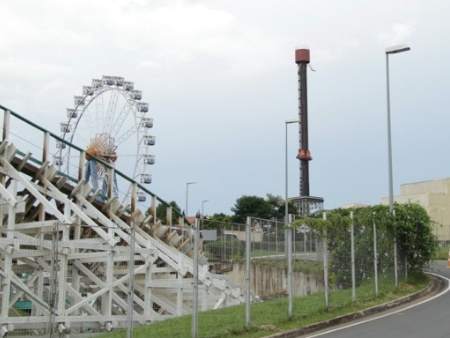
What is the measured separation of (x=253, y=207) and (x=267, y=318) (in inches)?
3234

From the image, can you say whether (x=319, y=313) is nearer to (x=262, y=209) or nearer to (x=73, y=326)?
(x=73, y=326)

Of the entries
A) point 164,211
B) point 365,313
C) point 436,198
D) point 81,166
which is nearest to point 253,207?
point 436,198

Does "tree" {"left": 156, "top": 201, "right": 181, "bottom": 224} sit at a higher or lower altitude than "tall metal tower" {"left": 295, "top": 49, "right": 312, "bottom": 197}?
lower

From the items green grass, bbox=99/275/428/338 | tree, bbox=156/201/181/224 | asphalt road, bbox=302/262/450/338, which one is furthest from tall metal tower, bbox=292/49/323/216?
asphalt road, bbox=302/262/450/338

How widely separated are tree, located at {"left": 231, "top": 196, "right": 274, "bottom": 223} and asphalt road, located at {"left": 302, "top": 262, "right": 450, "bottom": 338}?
7809 cm

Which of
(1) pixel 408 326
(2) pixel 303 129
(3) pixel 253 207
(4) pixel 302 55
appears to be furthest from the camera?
(3) pixel 253 207

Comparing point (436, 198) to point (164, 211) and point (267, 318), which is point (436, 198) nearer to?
point (164, 211)

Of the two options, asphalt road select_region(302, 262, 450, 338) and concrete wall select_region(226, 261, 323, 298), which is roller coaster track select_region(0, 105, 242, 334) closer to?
concrete wall select_region(226, 261, 323, 298)

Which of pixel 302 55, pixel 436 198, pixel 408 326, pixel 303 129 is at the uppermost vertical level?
pixel 302 55

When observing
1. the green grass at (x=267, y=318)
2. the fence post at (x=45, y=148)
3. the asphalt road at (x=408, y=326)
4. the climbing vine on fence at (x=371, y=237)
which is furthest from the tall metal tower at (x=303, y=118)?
the asphalt road at (x=408, y=326)

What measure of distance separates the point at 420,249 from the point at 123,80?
1300 inches

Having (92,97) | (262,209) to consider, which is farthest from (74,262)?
(262,209)

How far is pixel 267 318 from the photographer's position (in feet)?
50.1

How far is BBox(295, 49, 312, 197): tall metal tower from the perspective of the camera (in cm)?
7919
